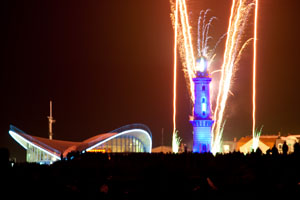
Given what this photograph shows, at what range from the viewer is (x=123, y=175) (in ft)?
60.2

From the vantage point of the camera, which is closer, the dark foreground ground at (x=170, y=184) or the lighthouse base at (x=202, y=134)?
the dark foreground ground at (x=170, y=184)

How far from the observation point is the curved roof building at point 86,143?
188 ft

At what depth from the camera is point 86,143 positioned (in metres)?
59.7

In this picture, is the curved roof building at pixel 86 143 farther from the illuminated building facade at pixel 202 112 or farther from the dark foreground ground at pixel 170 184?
the dark foreground ground at pixel 170 184

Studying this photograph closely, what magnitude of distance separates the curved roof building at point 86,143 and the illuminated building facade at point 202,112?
49.7 ft

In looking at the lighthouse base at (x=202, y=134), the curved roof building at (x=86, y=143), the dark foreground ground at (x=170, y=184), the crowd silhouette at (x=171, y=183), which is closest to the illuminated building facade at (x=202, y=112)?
the lighthouse base at (x=202, y=134)

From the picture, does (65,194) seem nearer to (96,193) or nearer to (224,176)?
(96,193)

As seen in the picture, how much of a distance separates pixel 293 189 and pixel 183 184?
272cm

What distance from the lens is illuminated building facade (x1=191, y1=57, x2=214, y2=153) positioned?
4872cm

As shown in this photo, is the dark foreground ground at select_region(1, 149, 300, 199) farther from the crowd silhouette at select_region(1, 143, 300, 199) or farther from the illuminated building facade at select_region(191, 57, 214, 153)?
the illuminated building facade at select_region(191, 57, 214, 153)

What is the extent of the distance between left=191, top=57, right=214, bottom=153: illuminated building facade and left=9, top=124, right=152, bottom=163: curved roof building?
15.2 metres

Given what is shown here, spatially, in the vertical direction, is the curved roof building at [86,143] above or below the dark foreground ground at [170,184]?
above

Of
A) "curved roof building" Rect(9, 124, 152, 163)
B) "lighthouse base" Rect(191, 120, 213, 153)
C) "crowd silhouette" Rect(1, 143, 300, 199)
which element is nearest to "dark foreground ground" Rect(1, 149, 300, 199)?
"crowd silhouette" Rect(1, 143, 300, 199)

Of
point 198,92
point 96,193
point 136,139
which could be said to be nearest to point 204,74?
point 198,92
